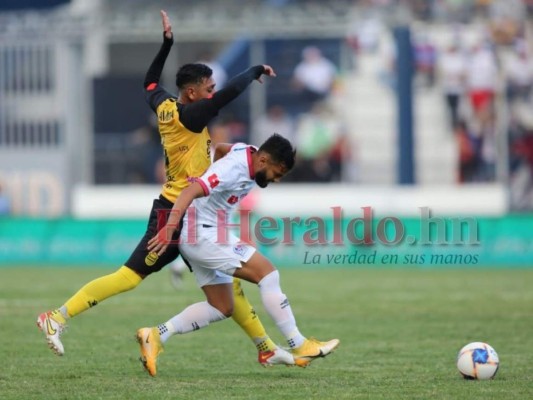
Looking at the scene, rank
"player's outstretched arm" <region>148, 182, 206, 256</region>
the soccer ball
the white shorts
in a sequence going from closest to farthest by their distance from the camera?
"player's outstretched arm" <region>148, 182, 206, 256</region>, the soccer ball, the white shorts

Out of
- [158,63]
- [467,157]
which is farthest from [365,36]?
[158,63]

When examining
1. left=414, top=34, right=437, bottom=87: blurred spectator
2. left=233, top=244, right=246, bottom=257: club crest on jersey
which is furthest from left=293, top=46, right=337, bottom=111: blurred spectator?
left=233, top=244, right=246, bottom=257: club crest on jersey

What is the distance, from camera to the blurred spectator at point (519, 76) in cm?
2630

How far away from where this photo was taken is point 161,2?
29641 millimetres

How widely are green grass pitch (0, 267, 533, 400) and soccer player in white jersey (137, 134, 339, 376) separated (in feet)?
1.13

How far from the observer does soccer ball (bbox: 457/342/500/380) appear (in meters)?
9.34

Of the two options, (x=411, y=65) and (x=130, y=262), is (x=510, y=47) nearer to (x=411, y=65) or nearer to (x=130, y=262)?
(x=411, y=65)

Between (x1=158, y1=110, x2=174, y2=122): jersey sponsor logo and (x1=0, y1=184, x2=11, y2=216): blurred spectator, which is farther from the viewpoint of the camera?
(x1=0, y1=184, x2=11, y2=216): blurred spectator

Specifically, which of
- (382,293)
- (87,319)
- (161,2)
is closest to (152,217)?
(87,319)

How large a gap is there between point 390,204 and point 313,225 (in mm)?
1898

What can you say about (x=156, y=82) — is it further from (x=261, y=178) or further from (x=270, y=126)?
(x=270, y=126)

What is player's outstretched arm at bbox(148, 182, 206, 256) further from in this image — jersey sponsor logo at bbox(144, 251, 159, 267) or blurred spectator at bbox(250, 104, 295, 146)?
blurred spectator at bbox(250, 104, 295, 146)

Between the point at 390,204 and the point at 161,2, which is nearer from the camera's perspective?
the point at 390,204

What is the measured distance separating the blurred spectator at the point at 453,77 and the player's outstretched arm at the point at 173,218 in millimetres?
17916
